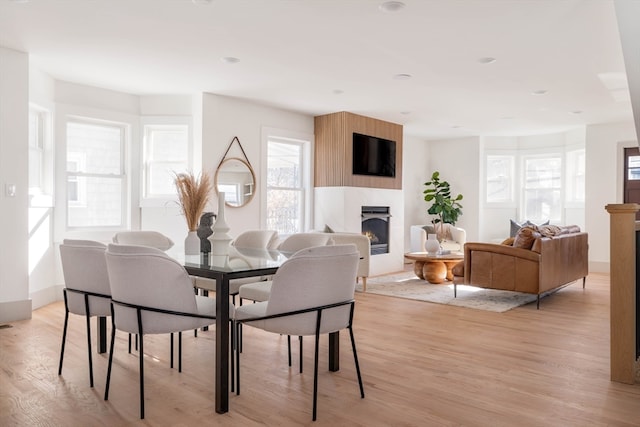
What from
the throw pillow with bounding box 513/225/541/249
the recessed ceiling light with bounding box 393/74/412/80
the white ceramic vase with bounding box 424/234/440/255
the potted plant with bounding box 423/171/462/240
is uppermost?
the recessed ceiling light with bounding box 393/74/412/80

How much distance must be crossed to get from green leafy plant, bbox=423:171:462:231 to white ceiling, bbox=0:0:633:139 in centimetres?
275

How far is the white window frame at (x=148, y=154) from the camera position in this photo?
6.05 meters

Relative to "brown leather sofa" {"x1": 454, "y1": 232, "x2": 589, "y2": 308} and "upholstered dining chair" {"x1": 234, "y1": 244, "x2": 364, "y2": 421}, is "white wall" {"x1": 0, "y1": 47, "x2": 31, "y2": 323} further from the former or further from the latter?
"brown leather sofa" {"x1": 454, "y1": 232, "x2": 589, "y2": 308}

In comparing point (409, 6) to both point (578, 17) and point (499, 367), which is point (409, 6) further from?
point (499, 367)

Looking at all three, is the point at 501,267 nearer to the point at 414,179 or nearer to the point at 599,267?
the point at 599,267

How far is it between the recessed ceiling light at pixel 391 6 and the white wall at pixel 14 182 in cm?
346

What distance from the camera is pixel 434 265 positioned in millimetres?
6680

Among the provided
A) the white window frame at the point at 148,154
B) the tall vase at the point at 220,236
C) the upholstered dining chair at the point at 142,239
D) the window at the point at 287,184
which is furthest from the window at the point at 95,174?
the tall vase at the point at 220,236

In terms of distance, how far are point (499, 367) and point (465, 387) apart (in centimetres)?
50

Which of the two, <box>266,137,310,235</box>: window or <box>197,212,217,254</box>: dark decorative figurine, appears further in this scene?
<box>266,137,310,235</box>: window

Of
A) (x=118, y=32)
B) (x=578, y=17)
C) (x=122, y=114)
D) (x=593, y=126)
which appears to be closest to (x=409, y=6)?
(x=578, y=17)

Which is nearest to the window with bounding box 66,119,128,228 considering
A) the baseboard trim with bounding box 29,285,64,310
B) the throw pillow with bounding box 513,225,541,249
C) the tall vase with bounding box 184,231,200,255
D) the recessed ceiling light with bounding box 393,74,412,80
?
the baseboard trim with bounding box 29,285,64,310

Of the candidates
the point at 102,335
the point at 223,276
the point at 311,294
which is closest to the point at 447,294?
the point at 311,294

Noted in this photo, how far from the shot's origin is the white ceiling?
350cm
